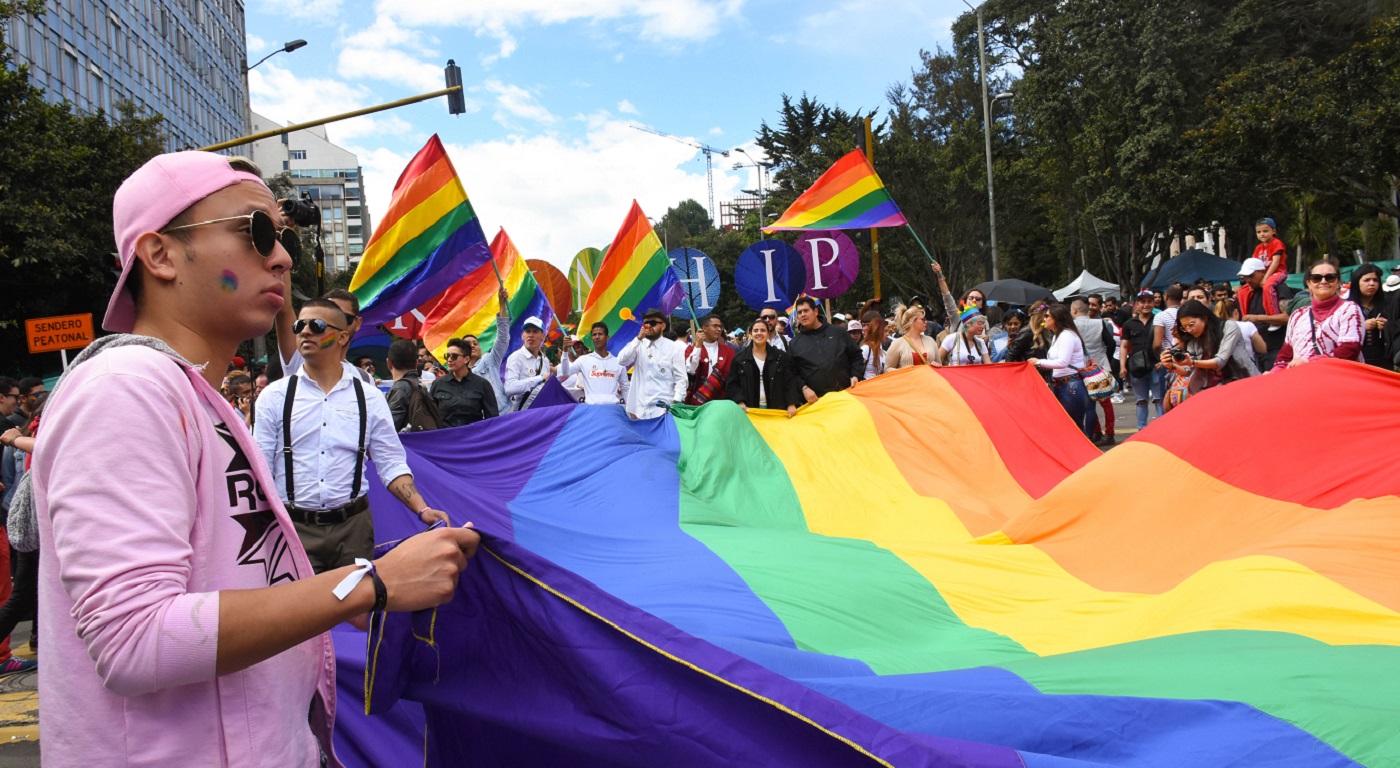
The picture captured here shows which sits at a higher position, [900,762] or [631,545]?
[900,762]

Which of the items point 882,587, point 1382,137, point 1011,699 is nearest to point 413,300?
point 882,587

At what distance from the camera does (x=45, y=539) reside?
5.02 feet

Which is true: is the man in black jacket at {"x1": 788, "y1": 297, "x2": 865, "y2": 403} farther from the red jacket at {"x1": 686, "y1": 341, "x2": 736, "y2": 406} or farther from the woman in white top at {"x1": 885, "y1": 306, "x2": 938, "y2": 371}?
the red jacket at {"x1": 686, "y1": 341, "x2": 736, "y2": 406}

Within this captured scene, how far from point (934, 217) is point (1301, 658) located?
1482 inches

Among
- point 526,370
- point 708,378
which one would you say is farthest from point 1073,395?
point 526,370

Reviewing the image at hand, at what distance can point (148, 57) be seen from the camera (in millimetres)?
55688

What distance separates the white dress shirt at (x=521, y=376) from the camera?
495 inches

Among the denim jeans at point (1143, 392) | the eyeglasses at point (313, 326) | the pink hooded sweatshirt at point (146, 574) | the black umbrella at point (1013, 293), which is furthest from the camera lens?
the black umbrella at point (1013, 293)

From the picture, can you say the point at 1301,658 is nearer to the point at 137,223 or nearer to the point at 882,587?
the point at 882,587

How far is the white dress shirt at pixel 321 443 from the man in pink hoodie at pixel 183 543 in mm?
3251

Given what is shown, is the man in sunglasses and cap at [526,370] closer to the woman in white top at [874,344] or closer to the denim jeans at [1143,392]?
the woman in white top at [874,344]

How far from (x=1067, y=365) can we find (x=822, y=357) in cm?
303

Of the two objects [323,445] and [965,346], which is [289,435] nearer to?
[323,445]

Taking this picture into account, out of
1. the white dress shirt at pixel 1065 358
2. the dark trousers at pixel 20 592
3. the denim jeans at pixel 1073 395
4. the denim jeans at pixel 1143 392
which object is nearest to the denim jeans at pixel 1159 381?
the denim jeans at pixel 1143 392
